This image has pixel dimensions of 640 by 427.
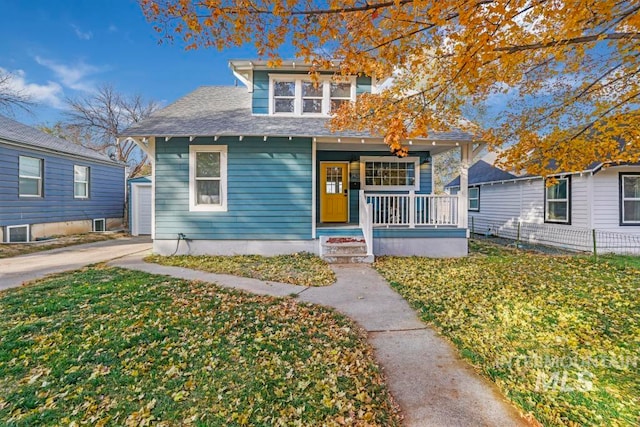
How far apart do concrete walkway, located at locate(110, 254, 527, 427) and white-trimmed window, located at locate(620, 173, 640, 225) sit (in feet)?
31.1

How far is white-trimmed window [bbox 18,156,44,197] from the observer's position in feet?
33.6

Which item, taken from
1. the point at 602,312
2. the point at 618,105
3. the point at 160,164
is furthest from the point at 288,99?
the point at 602,312

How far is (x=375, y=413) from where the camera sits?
2168 millimetres

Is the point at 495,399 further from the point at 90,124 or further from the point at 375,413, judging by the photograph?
the point at 90,124

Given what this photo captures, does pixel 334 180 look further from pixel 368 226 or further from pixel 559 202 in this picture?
pixel 559 202

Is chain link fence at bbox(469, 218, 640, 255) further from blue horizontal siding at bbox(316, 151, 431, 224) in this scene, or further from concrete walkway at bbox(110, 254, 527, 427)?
concrete walkway at bbox(110, 254, 527, 427)

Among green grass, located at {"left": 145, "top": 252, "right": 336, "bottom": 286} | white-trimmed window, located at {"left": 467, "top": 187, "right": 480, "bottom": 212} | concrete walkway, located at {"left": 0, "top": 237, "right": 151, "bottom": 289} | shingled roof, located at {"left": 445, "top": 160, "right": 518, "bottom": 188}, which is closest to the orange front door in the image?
green grass, located at {"left": 145, "top": 252, "right": 336, "bottom": 286}

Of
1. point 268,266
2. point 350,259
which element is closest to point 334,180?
point 350,259

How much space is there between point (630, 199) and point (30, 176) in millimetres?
20006

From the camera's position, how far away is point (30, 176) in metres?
10.6

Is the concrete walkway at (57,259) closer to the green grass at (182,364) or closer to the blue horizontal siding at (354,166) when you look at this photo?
the green grass at (182,364)

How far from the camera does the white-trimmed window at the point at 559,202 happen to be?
10.7 metres

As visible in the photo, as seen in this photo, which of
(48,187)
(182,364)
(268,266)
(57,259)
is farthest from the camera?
(48,187)

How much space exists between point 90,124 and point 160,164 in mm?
18921
